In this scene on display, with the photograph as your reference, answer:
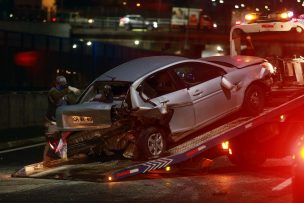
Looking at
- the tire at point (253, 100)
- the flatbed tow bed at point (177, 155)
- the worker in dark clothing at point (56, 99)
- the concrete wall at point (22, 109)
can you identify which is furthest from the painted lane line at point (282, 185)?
the concrete wall at point (22, 109)

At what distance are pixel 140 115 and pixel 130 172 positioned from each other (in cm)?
103

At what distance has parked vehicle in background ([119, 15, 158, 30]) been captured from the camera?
65.7m

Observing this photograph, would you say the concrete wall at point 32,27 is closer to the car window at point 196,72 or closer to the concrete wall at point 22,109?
the concrete wall at point 22,109

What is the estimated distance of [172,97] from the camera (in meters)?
10.1

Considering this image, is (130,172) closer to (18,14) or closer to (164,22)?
(18,14)

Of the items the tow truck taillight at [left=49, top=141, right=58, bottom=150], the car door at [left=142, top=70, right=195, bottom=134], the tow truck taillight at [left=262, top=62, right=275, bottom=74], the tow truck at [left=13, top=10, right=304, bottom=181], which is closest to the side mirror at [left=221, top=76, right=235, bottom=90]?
the tow truck at [left=13, top=10, right=304, bottom=181]

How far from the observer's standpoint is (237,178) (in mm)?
9930

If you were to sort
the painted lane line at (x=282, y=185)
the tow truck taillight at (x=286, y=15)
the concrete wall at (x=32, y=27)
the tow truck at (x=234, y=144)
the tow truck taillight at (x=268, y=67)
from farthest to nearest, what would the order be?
the concrete wall at (x=32, y=27), the tow truck taillight at (x=286, y=15), the tow truck taillight at (x=268, y=67), the tow truck at (x=234, y=144), the painted lane line at (x=282, y=185)

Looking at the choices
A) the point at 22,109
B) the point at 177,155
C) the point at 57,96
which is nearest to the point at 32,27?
the point at 22,109

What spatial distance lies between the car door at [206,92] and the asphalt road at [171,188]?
0.99m

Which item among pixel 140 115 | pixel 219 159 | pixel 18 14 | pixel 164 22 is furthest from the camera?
pixel 164 22

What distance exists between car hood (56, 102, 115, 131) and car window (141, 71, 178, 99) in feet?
2.05

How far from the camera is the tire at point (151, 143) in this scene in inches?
382

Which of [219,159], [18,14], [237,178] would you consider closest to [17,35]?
[219,159]
